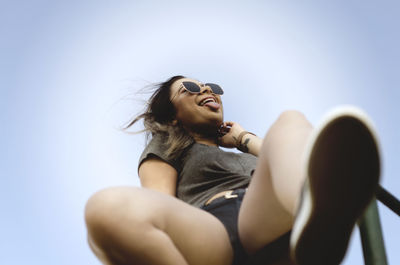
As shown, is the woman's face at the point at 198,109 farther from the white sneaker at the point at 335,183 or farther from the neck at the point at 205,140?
the white sneaker at the point at 335,183

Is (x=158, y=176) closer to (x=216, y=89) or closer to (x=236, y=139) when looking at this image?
(x=236, y=139)

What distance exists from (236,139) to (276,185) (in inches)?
37.6

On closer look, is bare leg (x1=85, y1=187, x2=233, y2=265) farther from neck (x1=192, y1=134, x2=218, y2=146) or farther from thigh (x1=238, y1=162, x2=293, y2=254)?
neck (x1=192, y1=134, x2=218, y2=146)

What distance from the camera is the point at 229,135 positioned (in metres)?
1.82

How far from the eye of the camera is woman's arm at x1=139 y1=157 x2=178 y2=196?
4.73ft

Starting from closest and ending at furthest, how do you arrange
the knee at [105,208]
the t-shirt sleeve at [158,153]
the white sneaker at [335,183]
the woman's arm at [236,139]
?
1. the white sneaker at [335,183]
2. the knee at [105,208]
3. the t-shirt sleeve at [158,153]
4. the woman's arm at [236,139]

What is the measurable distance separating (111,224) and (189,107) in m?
1.07

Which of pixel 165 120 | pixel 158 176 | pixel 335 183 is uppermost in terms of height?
pixel 335 183

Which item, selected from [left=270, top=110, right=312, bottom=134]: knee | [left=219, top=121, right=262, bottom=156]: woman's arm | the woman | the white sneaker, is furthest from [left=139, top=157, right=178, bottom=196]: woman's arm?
the white sneaker

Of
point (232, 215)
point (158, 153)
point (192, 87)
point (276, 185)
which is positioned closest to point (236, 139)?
point (192, 87)

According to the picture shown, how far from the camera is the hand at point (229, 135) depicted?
1.80m

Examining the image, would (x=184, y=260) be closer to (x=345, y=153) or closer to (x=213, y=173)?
(x=345, y=153)

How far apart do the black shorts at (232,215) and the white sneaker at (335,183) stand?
0.97ft

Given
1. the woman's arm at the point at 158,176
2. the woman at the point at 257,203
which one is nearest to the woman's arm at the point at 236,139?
the woman at the point at 257,203
